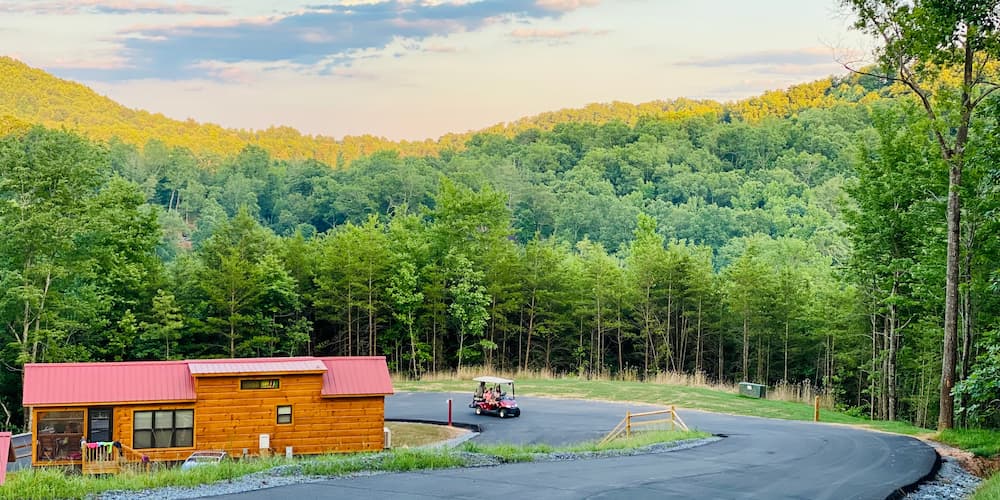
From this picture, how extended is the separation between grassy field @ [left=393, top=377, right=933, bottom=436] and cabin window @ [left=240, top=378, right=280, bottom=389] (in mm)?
15336

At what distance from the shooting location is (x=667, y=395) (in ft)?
121

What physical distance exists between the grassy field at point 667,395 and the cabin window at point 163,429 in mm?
16798

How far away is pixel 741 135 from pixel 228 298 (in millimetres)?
111160

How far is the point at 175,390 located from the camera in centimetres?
2528

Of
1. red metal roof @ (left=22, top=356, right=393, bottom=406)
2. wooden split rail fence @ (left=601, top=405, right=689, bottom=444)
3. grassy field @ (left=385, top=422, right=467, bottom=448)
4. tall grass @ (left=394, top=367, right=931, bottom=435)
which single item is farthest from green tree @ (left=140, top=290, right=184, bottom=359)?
wooden split rail fence @ (left=601, top=405, right=689, bottom=444)

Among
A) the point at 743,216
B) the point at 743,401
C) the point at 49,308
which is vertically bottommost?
the point at 743,401

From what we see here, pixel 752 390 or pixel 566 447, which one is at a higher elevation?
pixel 566 447

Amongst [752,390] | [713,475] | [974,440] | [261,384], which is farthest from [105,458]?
[752,390]

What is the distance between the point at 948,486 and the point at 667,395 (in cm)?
2183

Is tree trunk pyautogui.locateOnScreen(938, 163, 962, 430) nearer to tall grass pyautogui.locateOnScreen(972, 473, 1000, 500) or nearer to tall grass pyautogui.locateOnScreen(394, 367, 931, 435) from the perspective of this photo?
tall grass pyautogui.locateOnScreen(394, 367, 931, 435)

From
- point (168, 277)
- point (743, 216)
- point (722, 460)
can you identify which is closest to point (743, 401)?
point (722, 460)

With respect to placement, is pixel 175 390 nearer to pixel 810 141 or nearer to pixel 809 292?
pixel 809 292

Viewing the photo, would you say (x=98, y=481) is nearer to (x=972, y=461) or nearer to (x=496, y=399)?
(x=972, y=461)

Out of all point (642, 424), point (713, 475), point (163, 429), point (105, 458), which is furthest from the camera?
point (642, 424)
